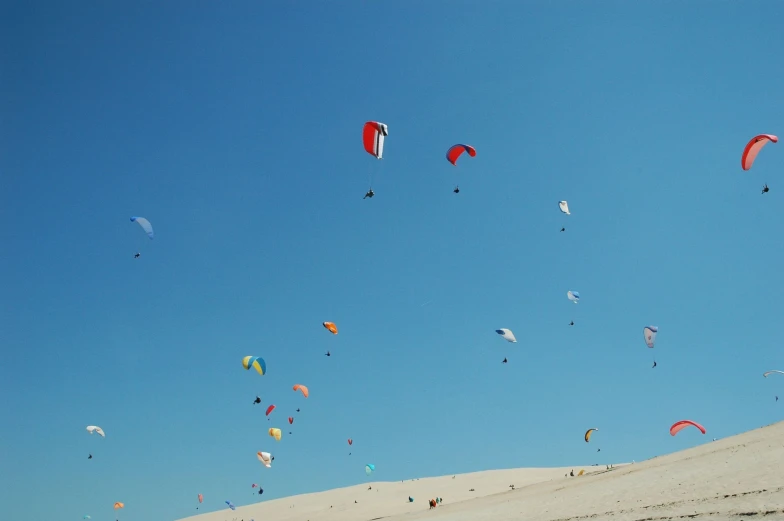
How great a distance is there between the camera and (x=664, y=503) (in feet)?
47.2

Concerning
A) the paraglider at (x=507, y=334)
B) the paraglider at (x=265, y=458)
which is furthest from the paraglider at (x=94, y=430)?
the paraglider at (x=507, y=334)

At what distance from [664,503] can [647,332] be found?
57.7ft

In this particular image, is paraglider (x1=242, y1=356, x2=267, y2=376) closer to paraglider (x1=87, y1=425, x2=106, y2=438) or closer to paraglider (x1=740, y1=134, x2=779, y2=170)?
paraglider (x1=87, y1=425, x2=106, y2=438)

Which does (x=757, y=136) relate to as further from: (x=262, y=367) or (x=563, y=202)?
(x=262, y=367)

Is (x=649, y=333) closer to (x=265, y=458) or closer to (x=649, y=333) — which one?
(x=649, y=333)

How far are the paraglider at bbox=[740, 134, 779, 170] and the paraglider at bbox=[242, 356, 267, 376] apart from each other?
944 inches

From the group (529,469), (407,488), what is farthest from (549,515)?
(529,469)

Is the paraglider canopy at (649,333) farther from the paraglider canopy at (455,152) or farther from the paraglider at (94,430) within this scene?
the paraglider at (94,430)

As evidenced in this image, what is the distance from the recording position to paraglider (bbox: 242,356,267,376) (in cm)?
2892

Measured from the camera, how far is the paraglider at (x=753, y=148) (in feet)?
66.8

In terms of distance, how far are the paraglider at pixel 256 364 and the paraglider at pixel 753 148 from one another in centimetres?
2398

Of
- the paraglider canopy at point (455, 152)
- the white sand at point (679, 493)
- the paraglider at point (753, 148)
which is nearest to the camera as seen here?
the white sand at point (679, 493)

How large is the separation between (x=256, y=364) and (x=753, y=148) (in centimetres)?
2489

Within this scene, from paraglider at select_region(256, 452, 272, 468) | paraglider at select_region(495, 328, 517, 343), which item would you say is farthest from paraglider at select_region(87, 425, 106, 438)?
paraglider at select_region(495, 328, 517, 343)
